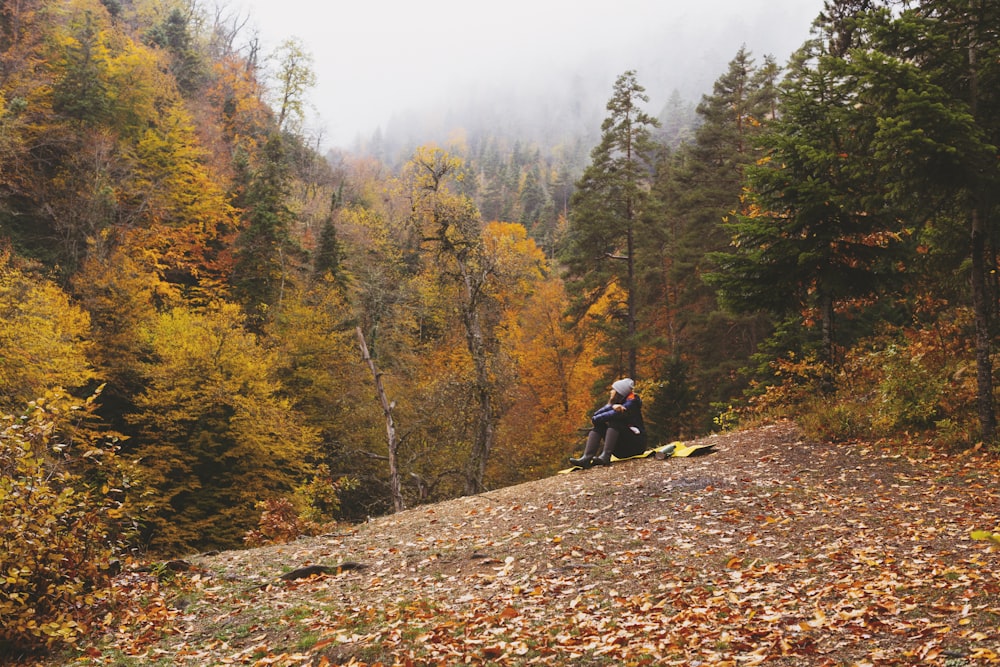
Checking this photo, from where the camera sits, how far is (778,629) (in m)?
4.99

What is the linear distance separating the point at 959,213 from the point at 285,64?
47.5 meters

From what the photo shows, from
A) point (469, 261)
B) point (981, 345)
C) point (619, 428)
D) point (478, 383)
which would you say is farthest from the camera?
point (469, 261)

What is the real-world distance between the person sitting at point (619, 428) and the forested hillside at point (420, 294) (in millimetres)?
3042

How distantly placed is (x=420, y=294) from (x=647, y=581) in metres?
26.2

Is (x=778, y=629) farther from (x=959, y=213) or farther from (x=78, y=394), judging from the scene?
(x=78, y=394)

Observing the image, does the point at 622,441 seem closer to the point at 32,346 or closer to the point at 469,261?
the point at 469,261

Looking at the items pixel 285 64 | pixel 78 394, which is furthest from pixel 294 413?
pixel 285 64

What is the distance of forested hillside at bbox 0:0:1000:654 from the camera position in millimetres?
9117

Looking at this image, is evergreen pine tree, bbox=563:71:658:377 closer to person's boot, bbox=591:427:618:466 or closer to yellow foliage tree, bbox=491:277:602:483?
yellow foliage tree, bbox=491:277:602:483

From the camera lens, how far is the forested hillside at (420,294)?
29.9 ft

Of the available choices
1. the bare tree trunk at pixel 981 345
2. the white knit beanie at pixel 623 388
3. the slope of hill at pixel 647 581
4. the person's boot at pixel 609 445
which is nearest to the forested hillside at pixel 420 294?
the bare tree trunk at pixel 981 345

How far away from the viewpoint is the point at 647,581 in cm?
652

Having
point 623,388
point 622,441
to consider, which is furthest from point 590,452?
point 623,388

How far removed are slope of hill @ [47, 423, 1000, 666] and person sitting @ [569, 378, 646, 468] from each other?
119cm
